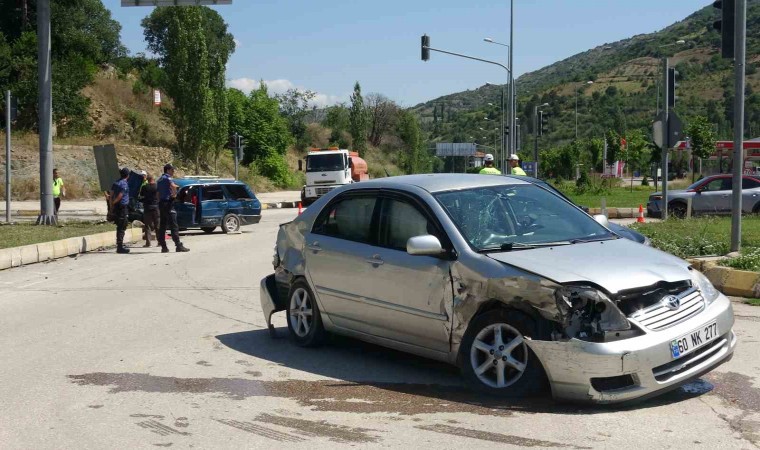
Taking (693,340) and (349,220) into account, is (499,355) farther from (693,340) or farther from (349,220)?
(349,220)

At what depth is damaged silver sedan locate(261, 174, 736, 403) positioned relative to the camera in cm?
576

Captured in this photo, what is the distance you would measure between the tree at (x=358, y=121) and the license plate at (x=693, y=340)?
80340 millimetres

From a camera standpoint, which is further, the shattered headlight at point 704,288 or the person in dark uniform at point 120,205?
the person in dark uniform at point 120,205

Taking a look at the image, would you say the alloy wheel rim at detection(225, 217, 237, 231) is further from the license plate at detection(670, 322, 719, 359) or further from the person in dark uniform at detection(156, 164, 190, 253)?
the license plate at detection(670, 322, 719, 359)

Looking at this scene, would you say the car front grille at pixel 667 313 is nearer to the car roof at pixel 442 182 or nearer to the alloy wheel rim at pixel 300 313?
the car roof at pixel 442 182

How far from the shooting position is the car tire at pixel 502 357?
19.9ft

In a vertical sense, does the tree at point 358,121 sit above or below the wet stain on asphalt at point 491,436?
above

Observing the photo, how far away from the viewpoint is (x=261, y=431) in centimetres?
568

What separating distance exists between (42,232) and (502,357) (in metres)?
18.7

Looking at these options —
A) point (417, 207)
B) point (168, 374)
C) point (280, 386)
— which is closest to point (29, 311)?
point (168, 374)

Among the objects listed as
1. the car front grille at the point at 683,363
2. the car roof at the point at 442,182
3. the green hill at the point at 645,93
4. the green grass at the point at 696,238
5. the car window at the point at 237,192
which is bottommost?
the green grass at the point at 696,238

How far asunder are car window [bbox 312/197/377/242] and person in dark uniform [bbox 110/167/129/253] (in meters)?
11.8

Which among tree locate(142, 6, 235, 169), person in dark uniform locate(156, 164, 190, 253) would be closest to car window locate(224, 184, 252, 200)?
person in dark uniform locate(156, 164, 190, 253)

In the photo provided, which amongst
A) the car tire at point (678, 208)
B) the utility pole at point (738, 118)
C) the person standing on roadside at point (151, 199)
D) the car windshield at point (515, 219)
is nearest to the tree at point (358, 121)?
the car tire at point (678, 208)
